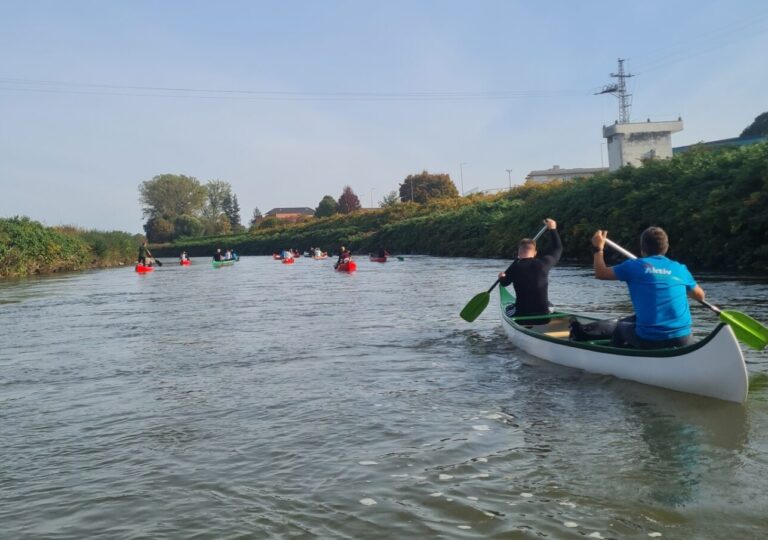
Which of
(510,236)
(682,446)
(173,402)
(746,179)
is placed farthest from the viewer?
(510,236)

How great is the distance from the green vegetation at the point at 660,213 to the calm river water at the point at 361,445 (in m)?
Answer: 11.7

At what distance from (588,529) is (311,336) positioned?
9.17 m

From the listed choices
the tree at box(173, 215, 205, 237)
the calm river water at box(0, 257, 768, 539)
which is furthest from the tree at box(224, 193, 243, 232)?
the calm river water at box(0, 257, 768, 539)

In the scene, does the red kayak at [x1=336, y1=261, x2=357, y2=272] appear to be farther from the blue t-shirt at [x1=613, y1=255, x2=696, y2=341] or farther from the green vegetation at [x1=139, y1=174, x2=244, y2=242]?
the green vegetation at [x1=139, y1=174, x2=244, y2=242]

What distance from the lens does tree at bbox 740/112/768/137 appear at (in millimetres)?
72206

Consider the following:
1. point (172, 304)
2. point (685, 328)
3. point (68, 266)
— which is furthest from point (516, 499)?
point (68, 266)

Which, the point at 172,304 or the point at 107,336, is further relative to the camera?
the point at 172,304

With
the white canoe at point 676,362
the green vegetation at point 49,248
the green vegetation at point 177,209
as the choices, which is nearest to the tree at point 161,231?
the green vegetation at point 177,209

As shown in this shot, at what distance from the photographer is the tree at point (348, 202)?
107688 mm

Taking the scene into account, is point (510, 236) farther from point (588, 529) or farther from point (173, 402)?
point (588, 529)

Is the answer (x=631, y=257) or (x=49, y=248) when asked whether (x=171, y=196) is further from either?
(x=631, y=257)

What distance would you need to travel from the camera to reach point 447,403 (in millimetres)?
7703

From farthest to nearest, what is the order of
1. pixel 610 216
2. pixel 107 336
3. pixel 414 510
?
pixel 610 216 < pixel 107 336 < pixel 414 510

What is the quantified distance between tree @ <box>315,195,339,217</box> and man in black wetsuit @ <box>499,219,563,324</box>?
319 feet
